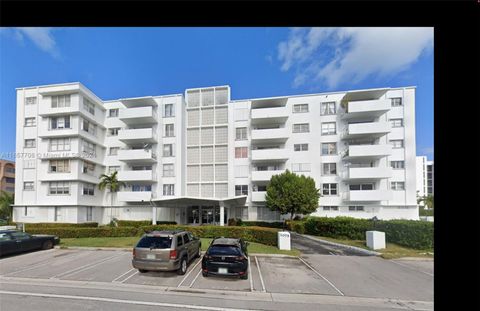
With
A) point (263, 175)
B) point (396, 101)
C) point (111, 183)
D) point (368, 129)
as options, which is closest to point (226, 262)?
point (263, 175)

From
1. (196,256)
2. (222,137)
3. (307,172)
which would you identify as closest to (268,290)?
(196,256)

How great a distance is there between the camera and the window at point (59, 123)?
93.8 ft

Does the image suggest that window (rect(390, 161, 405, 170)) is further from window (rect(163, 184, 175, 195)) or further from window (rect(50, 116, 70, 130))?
window (rect(50, 116, 70, 130))

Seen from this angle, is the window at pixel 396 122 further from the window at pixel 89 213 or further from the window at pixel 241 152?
the window at pixel 89 213

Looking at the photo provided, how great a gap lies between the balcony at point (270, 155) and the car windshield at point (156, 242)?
20.5m

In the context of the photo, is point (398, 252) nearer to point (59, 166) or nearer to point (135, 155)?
point (135, 155)

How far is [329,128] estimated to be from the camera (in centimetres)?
2991

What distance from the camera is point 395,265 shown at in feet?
40.6

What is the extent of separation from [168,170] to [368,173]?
24.8m

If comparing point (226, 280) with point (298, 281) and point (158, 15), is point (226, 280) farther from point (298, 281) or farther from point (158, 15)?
point (158, 15)

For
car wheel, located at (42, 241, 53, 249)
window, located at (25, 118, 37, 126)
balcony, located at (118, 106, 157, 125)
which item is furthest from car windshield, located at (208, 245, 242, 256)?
window, located at (25, 118, 37, 126)

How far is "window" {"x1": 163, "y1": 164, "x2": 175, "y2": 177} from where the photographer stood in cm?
3118

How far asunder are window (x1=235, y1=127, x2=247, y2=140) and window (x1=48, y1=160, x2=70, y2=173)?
21.0 meters

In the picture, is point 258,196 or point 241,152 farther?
point 241,152
